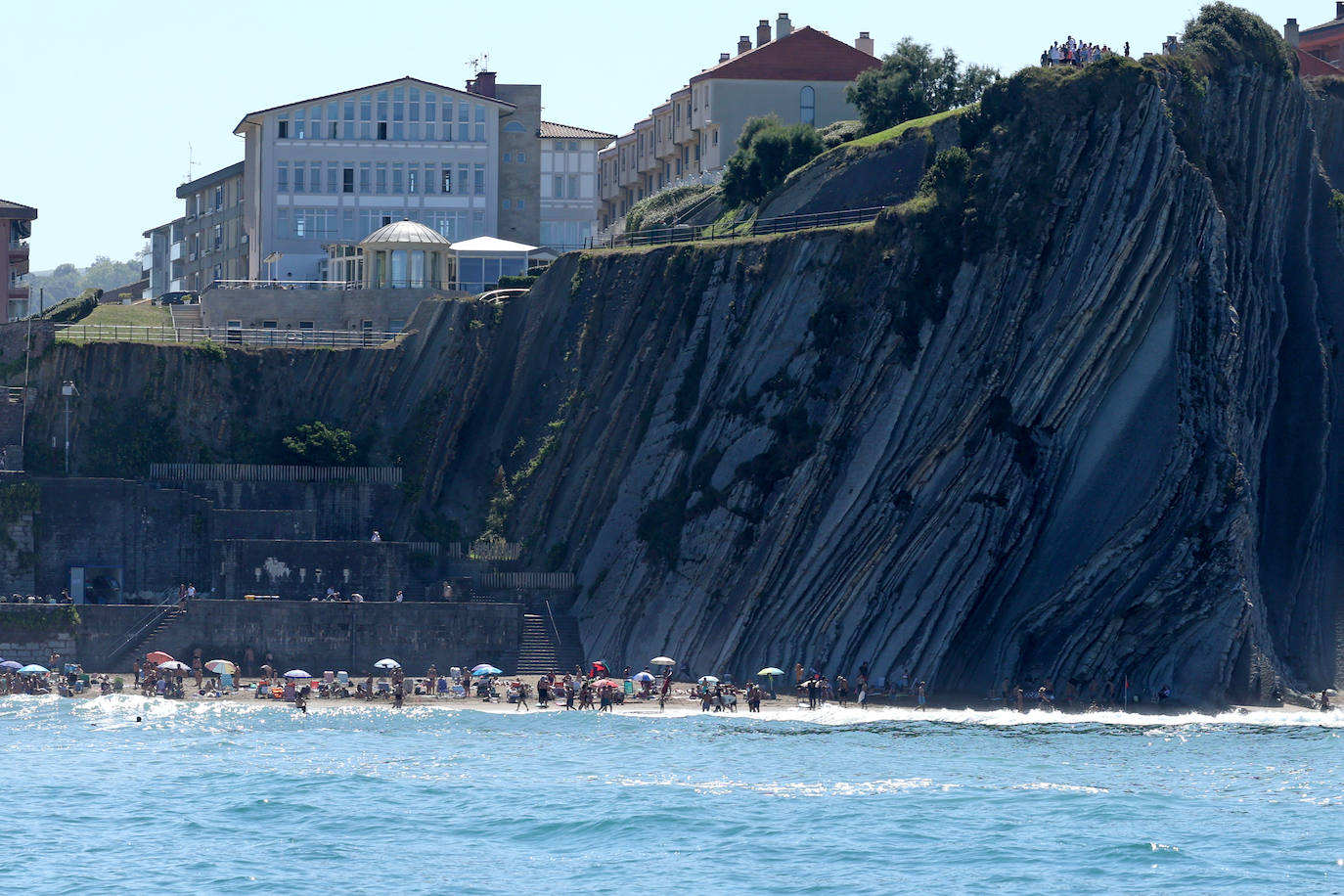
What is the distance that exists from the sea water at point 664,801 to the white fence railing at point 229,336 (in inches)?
865

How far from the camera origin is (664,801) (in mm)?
57594

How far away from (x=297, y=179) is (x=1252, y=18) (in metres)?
48.7

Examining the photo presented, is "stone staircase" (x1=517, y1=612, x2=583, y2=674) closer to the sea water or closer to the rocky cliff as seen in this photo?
the rocky cliff

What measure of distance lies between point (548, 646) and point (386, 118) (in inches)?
1553

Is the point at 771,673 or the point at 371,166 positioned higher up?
the point at 371,166

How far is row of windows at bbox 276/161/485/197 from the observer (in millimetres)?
112312

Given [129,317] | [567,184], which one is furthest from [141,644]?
[567,184]

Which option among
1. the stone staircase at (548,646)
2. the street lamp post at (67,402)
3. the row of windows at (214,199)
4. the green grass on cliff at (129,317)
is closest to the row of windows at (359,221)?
the green grass on cliff at (129,317)

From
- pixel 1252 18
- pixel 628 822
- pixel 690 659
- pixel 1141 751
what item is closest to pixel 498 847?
pixel 628 822

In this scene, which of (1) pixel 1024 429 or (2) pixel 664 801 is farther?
(1) pixel 1024 429

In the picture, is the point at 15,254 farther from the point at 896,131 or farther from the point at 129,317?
the point at 896,131

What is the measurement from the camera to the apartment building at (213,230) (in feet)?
410

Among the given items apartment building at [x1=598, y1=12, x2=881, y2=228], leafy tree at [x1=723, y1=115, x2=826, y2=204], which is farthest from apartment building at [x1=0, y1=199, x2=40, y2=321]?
leafy tree at [x1=723, y1=115, x2=826, y2=204]

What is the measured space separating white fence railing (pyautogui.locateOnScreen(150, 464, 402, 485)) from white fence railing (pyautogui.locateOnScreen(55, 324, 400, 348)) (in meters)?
7.20
